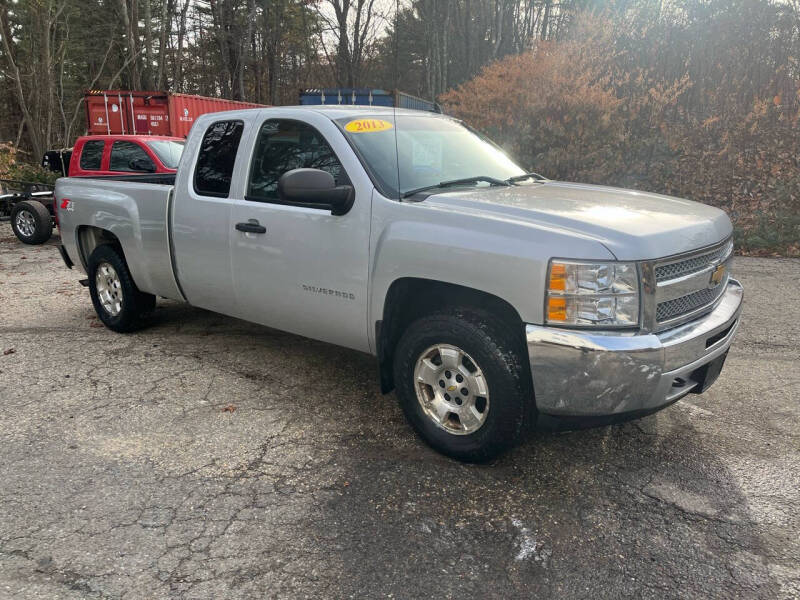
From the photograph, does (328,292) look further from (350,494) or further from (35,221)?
(35,221)

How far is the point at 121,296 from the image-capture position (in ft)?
18.3

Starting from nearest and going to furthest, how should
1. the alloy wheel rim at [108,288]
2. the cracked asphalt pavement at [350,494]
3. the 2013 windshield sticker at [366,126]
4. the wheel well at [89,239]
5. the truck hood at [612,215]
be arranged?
the cracked asphalt pavement at [350,494]
the truck hood at [612,215]
the 2013 windshield sticker at [366,126]
the alloy wheel rim at [108,288]
the wheel well at [89,239]

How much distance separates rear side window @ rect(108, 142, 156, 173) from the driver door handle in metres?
6.34

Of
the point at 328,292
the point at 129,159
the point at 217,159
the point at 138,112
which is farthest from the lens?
the point at 138,112

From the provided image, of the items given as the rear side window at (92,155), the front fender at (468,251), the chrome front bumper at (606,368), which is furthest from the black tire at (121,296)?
the rear side window at (92,155)

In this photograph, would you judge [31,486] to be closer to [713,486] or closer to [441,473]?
[441,473]

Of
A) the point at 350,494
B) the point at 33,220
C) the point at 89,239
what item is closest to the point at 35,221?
the point at 33,220

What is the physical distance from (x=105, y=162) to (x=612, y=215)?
369 inches

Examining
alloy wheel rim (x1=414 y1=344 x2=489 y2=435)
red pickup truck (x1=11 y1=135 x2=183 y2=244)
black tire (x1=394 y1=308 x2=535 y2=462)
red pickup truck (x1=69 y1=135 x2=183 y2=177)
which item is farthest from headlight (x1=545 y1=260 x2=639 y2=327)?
red pickup truck (x1=69 y1=135 x2=183 y2=177)

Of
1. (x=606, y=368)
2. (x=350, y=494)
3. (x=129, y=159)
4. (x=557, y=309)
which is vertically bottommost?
(x=350, y=494)

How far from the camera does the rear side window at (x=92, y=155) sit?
10.5m

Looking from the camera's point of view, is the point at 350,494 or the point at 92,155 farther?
the point at 92,155

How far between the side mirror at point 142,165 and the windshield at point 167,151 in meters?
0.19

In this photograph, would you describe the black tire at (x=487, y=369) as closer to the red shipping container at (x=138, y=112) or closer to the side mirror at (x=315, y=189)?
the side mirror at (x=315, y=189)
